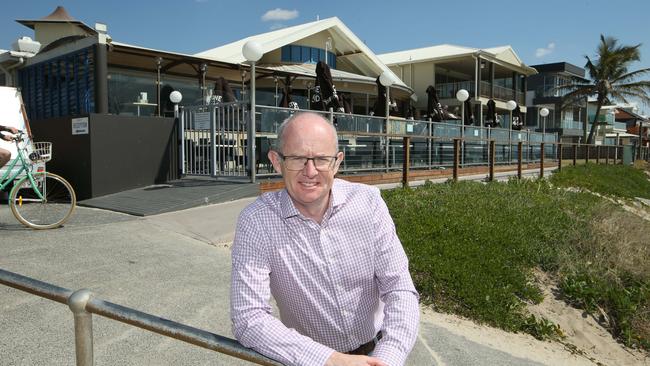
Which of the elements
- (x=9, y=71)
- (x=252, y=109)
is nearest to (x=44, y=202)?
(x=252, y=109)

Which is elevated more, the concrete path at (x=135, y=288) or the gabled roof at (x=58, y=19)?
the gabled roof at (x=58, y=19)

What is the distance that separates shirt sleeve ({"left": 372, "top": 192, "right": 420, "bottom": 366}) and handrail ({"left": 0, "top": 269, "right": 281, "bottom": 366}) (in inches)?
20.5

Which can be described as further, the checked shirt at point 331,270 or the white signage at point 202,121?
the white signage at point 202,121

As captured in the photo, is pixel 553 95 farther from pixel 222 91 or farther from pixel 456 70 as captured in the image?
pixel 222 91

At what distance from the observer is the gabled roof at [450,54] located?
94.5 ft

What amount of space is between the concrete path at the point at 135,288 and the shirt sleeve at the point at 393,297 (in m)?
1.70

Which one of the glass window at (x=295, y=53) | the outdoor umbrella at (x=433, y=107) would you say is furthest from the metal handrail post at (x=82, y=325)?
the glass window at (x=295, y=53)

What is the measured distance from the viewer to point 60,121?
9273 millimetres

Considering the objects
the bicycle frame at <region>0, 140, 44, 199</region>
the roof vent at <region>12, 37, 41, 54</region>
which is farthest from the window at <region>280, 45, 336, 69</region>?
the bicycle frame at <region>0, 140, 44, 199</region>

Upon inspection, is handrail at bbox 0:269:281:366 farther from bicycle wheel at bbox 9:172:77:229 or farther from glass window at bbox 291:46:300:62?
glass window at bbox 291:46:300:62

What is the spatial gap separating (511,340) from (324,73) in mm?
7857

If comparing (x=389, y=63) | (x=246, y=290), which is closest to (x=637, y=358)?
(x=246, y=290)

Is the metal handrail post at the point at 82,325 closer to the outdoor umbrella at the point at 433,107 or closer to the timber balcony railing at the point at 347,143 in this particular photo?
the timber balcony railing at the point at 347,143

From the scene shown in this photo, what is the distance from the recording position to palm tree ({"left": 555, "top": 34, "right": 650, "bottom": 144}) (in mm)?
44375
